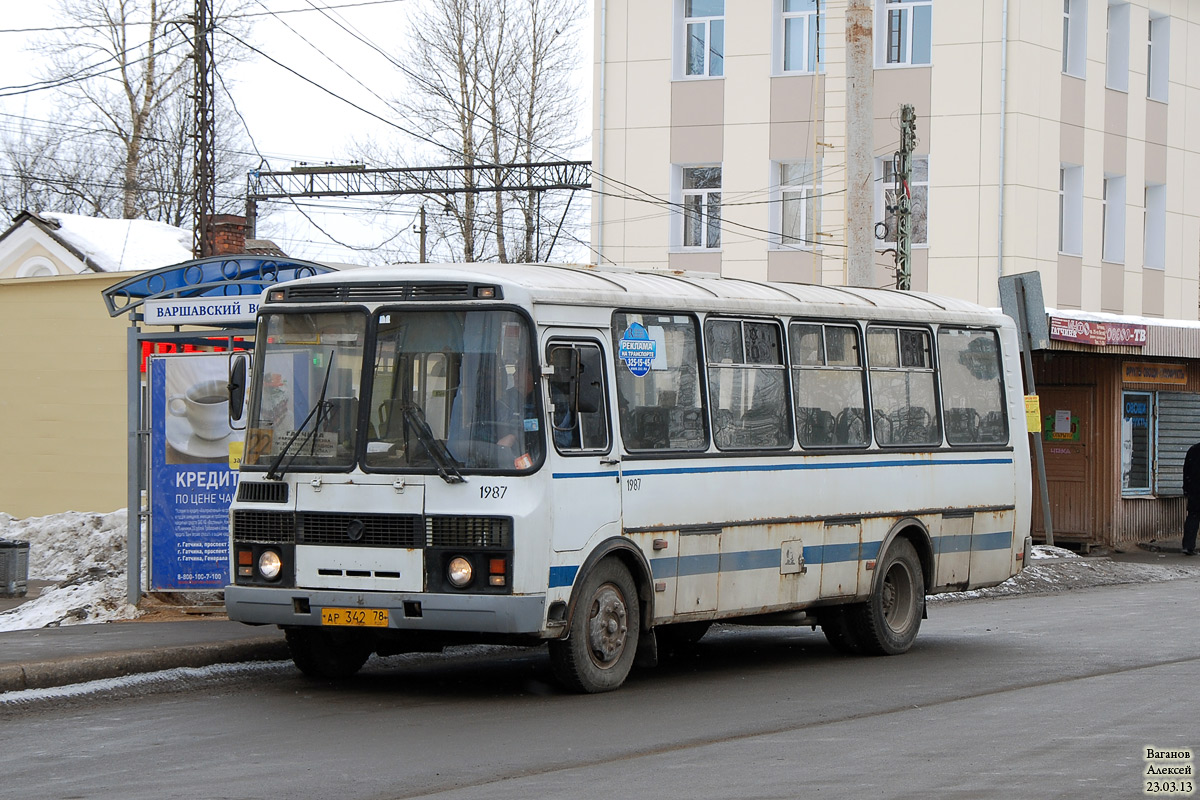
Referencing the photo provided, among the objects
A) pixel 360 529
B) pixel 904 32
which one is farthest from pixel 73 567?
pixel 904 32

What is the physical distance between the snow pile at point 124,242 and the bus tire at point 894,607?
2336 cm

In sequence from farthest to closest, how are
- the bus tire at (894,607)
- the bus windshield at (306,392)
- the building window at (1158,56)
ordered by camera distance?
1. the building window at (1158,56)
2. the bus tire at (894,607)
3. the bus windshield at (306,392)

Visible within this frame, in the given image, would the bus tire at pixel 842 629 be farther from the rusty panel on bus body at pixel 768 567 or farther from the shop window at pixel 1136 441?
the shop window at pixel 1136 441

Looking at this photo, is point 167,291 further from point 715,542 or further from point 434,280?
point 715,542

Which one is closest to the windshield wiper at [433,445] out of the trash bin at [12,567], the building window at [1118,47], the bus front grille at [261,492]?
the bus front grille at [261,492]

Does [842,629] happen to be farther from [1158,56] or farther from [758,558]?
[1158,56]

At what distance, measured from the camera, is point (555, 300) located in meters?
10.4

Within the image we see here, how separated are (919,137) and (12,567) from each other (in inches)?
811

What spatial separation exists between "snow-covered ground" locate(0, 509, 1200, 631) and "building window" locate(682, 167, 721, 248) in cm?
1162

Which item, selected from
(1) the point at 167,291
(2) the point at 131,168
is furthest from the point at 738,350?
(2) the point at 131,168

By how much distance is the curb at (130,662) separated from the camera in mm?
10297

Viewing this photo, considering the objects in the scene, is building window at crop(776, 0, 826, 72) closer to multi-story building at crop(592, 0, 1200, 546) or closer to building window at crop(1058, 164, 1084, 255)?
multi-story building at crop(592, 0, 1200, 546)

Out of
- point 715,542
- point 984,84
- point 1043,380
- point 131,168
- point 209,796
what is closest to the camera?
point 209,796

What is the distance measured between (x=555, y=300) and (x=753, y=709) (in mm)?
2863
